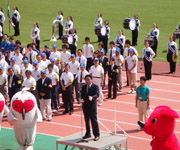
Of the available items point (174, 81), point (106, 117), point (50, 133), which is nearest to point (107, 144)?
point (50, 133)

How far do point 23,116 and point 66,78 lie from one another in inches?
199

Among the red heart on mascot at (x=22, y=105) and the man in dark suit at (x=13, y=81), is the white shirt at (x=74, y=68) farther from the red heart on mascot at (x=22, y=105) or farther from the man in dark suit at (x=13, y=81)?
the red heart on mascot at (x=22, y=105)

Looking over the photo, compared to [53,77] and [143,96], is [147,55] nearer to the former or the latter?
[53,77]

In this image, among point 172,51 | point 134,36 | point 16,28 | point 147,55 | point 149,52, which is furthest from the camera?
point 16,28

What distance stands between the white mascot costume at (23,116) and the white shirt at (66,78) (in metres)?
4.72

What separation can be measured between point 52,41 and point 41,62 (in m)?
12.2

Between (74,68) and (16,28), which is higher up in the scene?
(16,28)

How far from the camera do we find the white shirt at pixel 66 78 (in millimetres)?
17719

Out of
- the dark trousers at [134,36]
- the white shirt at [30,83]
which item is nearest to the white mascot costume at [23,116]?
the white shirt at [30,83]

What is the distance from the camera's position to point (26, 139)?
517 inches

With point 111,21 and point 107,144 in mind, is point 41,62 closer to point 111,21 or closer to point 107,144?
point 107,144

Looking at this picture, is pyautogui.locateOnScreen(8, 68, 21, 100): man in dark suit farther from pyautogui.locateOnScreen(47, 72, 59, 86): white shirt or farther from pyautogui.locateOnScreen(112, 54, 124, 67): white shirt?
pyautogui.locateOnScreen(112, 54, 124, 67): white shirt

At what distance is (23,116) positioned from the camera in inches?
506

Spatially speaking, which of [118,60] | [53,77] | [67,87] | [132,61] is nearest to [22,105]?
[67,87]
